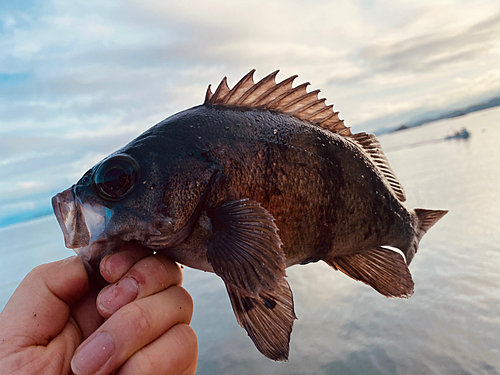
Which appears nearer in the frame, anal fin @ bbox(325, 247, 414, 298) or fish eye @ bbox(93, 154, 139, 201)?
fish eye @ bbox(93, 154, 139, 201)

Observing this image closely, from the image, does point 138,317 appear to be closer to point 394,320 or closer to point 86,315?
point 86,315

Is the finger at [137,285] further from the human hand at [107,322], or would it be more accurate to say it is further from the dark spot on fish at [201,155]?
the dark spot on fish at [201,155]

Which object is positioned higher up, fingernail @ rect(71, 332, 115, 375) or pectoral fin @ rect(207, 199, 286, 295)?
pectoral fin @ rect(207, 199, 286, 295)

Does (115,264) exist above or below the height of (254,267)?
above

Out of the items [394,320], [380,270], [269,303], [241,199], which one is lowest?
[394,320]

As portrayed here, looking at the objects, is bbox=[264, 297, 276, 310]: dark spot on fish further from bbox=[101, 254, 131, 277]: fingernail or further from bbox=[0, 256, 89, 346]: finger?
bbox=[0, 256, 89, 346]: finger

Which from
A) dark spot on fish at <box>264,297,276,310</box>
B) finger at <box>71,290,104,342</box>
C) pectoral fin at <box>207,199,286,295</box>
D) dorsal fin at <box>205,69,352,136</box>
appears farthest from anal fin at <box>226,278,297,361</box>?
dorsal fin at <box>205,69,352,136</box>

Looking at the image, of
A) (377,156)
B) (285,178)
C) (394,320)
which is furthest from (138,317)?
(394,320)
